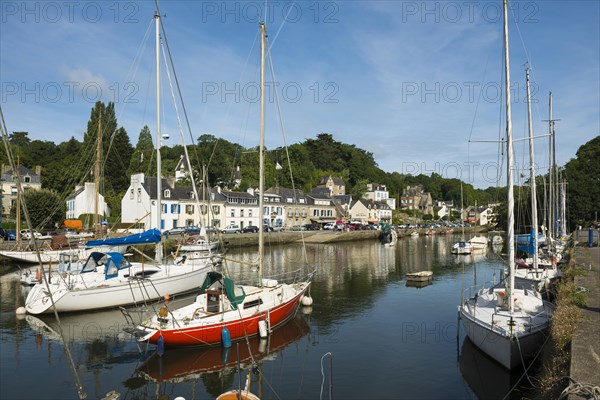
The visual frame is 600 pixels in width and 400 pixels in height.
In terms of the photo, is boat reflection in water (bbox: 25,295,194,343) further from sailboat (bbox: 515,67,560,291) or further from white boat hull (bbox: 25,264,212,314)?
sailboat (bbox: 515,67,560,291)

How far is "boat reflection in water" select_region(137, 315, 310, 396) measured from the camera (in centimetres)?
1625

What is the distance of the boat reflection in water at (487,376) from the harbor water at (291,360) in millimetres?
35

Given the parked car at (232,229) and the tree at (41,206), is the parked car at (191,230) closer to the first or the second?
the parked car at (232,229)

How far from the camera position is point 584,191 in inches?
3297

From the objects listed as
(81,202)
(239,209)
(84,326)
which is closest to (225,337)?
(84,326)

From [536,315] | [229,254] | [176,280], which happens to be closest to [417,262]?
[229,254]

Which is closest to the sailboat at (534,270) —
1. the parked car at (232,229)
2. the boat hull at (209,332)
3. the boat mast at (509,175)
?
the boat mast at (509,175)

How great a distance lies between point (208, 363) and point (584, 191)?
86.6 metres

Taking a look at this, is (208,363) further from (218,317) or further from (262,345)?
(262,345)

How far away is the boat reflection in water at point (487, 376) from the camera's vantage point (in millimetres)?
15203

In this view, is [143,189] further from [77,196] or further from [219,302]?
[219,302]

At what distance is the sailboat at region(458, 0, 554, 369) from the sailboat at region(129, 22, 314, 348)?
8.45 metres

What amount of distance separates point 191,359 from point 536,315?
1325 centimetres

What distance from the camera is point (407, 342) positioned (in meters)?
20.9
